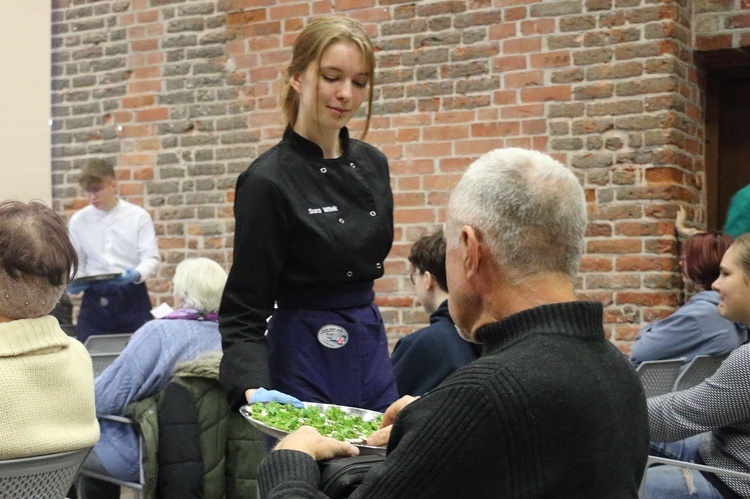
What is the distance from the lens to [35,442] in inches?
84.5

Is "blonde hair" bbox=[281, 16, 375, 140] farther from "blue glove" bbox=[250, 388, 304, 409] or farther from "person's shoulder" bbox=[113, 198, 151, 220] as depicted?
"person's shoulder" bbox=[113, 198, 151, 220]

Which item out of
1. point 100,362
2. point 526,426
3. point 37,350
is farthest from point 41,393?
point 100,362

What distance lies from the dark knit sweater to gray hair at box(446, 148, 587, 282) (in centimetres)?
7

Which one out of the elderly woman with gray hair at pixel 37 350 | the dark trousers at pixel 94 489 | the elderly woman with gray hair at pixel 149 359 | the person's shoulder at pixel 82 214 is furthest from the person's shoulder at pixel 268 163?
the person's shoulder at pixel 82 214

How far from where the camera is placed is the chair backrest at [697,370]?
3375 mm

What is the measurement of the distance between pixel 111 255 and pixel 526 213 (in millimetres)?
5280

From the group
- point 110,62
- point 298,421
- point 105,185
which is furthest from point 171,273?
point 298,421

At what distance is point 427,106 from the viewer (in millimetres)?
5680

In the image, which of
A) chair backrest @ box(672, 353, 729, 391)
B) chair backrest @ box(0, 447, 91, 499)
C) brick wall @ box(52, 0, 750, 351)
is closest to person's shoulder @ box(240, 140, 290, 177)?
chair backrest @ box(0, 447, 91, 499)

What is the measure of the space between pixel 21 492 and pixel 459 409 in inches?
48.4

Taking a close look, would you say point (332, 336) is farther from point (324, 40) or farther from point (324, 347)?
point (324, 40)

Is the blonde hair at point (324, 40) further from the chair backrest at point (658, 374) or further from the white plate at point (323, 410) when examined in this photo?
the chair backrest at point (658, 374)

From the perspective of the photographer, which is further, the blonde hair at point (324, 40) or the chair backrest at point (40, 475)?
the blonde hair at point (324, 40)

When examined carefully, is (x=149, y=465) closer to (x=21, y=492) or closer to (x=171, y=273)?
(x=21, y=492)
